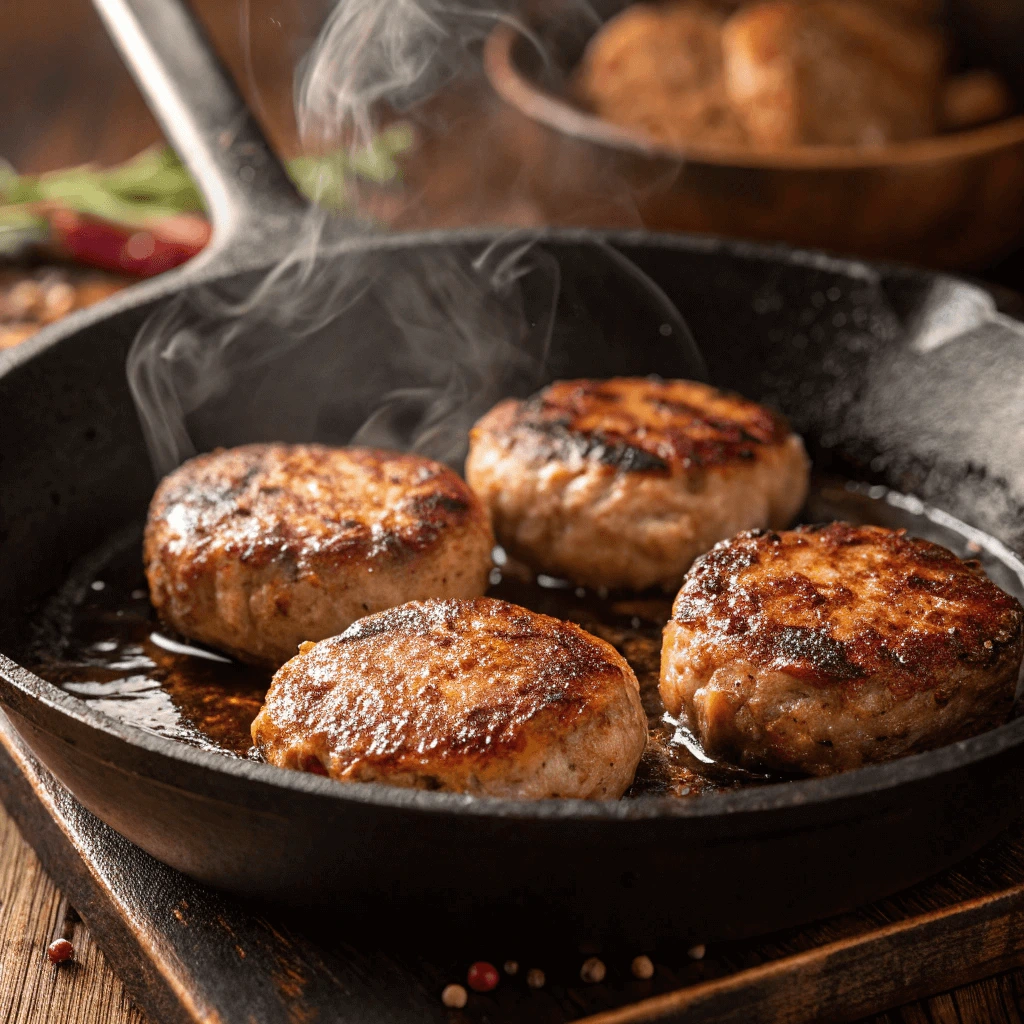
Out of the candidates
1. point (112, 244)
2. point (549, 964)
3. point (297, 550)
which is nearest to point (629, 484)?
point (297, 550)

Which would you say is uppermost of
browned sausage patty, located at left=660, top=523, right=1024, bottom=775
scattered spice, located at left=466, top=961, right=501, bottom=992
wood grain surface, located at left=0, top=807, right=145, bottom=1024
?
browned sausage patty, located at left=660, top=523, right=1024, bottom=775

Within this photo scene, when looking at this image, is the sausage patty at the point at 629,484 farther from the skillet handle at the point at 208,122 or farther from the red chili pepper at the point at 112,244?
the red chili pepper at the point at 112,244

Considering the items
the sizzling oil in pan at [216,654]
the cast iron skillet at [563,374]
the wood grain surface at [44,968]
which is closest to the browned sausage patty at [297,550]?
the sizzling oil in pan at [216,654]

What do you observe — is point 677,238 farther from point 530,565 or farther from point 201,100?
point 201,100

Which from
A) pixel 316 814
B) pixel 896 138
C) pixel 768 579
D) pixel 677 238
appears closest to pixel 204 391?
pixel 677 238

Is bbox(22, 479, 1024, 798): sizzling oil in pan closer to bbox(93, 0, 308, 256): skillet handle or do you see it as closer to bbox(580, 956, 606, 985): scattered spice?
bbox(580, 956, 606, 985): scattered spice

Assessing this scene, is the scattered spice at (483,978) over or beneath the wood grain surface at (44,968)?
over

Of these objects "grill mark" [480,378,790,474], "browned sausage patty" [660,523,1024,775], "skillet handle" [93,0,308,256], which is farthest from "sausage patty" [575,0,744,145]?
"browned sausage patty" [660,523,1024,775]
